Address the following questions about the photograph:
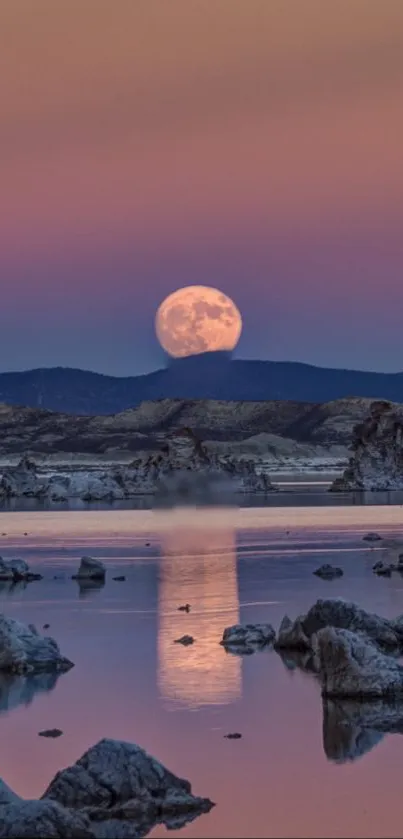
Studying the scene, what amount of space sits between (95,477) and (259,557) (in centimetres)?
7222

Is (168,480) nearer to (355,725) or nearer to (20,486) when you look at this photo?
(20,486)

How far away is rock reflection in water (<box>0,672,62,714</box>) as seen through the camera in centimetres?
1842

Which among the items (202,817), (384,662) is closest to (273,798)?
(202,817)

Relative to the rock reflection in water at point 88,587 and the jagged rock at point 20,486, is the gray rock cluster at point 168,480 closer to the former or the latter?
the jagged rock at point 20,486

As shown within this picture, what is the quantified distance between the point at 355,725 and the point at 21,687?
519 centimetres

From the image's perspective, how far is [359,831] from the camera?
12531 mm

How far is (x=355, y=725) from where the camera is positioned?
16438mm

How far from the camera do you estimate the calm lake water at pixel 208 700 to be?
13539 mm

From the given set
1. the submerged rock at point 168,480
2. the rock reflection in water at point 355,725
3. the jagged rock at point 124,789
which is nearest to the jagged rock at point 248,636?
the rock reflection in water at point 355,725

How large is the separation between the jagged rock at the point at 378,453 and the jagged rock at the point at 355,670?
273 ft

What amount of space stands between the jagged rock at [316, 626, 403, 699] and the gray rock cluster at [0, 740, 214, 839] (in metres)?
4.64

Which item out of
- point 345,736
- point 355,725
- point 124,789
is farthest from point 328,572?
point 124,789

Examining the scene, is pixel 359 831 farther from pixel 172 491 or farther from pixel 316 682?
pixel 172 491

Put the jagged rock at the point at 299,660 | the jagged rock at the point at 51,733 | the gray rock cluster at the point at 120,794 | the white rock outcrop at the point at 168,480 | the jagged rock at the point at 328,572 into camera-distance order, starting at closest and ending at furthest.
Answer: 1. the gray rock cluster at the point at 120,794
2. the jagged rock at the point at 51,733
3. the jagged rock at the point at 299,660
4. the jagged rock at the point at 328,572
5. the white rock outcrop at the point at 168,480
